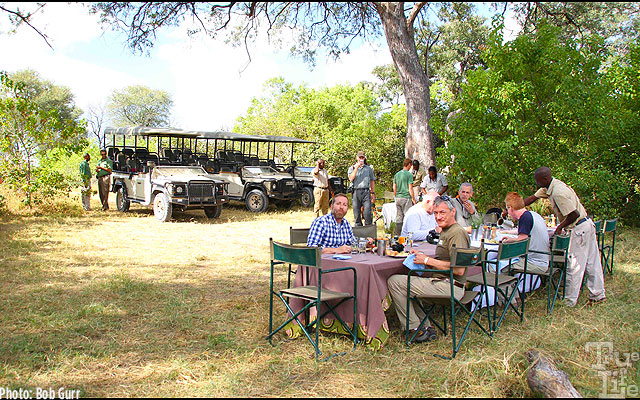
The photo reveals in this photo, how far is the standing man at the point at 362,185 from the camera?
38.2 ft

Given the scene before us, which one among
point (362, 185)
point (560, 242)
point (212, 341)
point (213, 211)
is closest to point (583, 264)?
point (560, 242)

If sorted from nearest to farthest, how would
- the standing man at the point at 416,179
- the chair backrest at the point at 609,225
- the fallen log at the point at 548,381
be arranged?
the fallen log at the point at 548,381 → the chair backrest at the point at 609,225 → the standing man at the point at 416,179

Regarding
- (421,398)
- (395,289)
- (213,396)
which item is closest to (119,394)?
(213,396)

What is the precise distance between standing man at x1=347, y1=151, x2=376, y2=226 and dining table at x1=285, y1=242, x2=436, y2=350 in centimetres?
662

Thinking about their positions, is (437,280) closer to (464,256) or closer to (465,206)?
(464,256)

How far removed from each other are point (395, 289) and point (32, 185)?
12.3 metres

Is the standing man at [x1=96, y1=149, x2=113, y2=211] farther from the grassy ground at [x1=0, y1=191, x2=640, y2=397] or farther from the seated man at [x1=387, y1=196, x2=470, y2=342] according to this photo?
the seated man at [x1=387, y1=196, x2=470, y2=342]

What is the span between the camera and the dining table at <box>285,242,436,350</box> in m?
4.59

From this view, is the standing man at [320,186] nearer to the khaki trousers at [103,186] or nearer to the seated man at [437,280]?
the khaki trousers at [103,186]

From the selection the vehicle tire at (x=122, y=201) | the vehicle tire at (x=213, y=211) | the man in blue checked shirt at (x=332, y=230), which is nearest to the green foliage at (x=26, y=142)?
the vehicle tire at (x=122, y=201)

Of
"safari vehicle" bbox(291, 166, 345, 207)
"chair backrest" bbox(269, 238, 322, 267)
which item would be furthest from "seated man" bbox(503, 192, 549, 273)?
"safari vehicle" bbox(291, 166, 345, 207)

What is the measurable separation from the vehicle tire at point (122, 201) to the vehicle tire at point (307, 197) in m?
5.15

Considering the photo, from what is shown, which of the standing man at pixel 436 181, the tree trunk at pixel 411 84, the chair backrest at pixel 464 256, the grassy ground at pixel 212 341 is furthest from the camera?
the tree trunk at pixel 411 84

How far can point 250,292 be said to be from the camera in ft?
22.3
